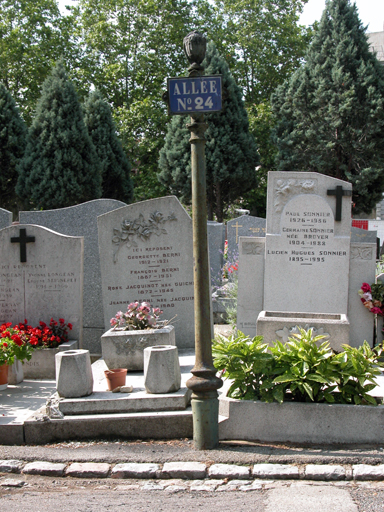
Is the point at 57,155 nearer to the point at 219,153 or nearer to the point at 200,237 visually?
the point at 219,153

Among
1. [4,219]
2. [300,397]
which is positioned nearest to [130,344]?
[300,397]

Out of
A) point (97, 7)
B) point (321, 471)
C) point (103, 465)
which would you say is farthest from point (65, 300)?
point (97, 7)

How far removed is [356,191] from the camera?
2473 cm

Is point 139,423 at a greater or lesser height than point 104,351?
lesser

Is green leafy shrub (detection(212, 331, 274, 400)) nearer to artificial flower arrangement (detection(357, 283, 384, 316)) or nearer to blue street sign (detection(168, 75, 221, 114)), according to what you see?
blue street sign (detection(168, 75, 221, 114))

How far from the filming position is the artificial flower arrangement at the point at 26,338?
6305 mm

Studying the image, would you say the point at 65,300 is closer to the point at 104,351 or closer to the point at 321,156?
the point at 104,351

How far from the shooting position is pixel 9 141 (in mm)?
21078

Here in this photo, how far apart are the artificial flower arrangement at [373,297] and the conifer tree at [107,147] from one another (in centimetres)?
1738

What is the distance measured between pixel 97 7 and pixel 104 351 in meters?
27.8

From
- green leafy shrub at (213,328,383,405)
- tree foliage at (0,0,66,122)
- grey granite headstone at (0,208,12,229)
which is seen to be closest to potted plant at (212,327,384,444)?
green leafy shrub at (213,328,383,405)

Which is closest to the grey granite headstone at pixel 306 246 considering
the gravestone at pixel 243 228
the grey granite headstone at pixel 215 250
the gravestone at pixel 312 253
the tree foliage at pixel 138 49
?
the gravestone at pixel 312 253

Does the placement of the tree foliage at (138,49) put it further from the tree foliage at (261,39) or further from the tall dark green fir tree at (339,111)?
the tall dark green fir tree at (339,111)

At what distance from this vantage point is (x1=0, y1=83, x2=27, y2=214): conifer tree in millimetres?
21172
